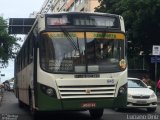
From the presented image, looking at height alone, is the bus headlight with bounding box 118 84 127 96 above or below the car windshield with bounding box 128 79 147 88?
above

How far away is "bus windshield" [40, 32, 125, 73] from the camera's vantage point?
15.2m

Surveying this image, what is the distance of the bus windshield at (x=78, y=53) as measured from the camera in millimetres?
15211

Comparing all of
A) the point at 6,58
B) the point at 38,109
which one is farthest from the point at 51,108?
the point at 6,58

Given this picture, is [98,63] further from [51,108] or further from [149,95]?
[149,95]

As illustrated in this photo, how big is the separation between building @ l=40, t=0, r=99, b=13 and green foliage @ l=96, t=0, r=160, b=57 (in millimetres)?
24495

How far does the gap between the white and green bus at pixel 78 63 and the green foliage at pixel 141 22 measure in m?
26.2

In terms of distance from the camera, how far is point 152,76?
157ft

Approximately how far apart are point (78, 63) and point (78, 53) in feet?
0.97

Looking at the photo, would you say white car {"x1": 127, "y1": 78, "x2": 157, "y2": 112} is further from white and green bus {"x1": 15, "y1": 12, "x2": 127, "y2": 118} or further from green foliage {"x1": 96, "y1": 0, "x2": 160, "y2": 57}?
green foliage {"x1": 96, "y1": 0, "x2": 160, "y2": 57}

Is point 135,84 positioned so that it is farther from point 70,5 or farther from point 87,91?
point 70,5

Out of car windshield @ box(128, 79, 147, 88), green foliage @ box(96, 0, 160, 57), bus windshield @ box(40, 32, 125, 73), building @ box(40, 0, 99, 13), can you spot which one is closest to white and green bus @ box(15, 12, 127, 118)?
bus windshield @ box(40, 32, 125, 73)

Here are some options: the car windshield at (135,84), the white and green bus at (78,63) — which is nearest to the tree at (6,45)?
the car windshield at (135,84)

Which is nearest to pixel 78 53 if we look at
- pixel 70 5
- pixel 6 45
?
pixel 6 45

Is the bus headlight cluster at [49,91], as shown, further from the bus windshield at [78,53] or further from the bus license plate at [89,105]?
the bus license plate at [89,105]
